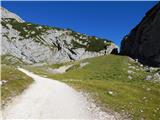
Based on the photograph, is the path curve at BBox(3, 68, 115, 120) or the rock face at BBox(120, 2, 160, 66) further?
the rock face at BBox(120, 2, 160, 66)

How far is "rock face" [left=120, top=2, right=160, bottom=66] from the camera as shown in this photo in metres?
111

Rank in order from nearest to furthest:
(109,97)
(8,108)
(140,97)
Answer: (8,108) < (109,97) < (140,97)

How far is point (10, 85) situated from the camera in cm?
3772

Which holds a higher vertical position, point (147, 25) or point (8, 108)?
point (147, 25)

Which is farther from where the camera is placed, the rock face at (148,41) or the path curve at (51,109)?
the rock face at (148,41)

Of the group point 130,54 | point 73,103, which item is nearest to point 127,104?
point 73,103

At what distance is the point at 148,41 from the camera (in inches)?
4678

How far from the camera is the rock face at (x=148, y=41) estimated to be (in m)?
111

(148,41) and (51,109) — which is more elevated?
(148,41)

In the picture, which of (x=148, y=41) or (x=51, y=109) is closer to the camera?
(x=51, y=109)

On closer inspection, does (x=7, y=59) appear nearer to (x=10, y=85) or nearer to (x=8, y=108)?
(x=10, y=85)

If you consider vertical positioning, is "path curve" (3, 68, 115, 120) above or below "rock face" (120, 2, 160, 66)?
below

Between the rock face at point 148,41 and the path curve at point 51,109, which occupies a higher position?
the rock face at point 148,41

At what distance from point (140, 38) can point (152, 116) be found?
344 feet
